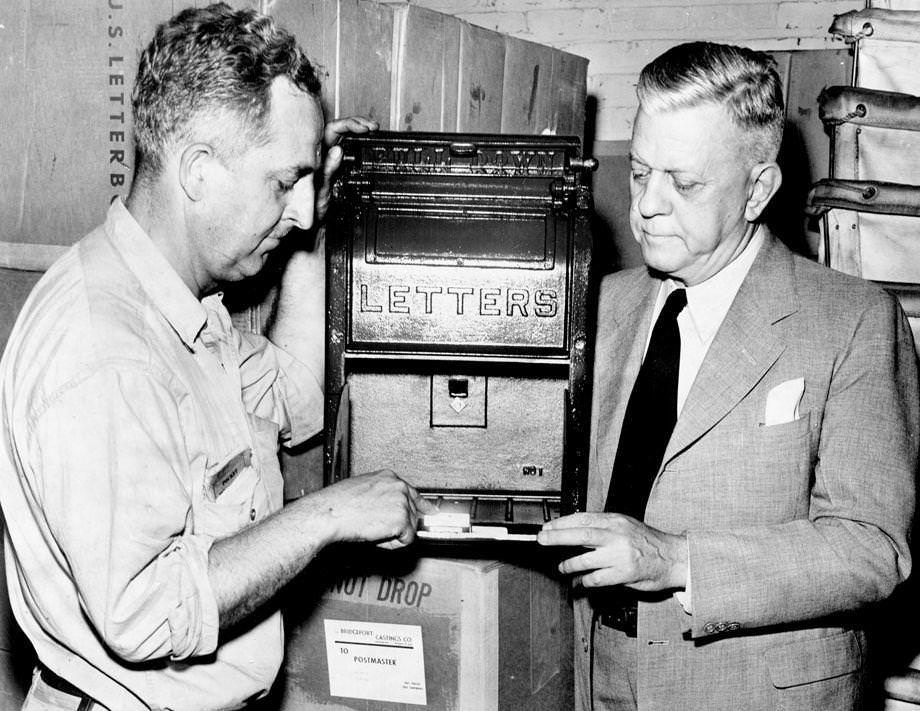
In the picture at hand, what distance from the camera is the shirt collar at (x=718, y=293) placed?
5.98 feet

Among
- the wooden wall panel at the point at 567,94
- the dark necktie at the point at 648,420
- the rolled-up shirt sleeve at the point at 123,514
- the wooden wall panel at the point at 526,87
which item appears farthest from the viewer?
the wooden wall panel at the point at 567,94

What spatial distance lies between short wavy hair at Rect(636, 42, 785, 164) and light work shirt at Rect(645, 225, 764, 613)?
206mm

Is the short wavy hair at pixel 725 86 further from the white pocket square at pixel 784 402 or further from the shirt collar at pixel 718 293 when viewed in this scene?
the white pocket square at pixel 784 402

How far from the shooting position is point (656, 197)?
5.70 feet

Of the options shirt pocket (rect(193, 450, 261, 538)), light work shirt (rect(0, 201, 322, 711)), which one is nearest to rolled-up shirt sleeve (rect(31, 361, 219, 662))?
light work shirt (rect(0, 201, 322, 711))

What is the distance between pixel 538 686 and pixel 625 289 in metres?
0.96

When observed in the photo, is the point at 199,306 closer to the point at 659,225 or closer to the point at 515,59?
the point at 659,225

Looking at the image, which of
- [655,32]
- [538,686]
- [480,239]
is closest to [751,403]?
[480,239]

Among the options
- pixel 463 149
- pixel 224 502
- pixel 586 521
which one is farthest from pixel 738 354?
pixel 224 502

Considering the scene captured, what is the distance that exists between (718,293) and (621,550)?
23.0 inches

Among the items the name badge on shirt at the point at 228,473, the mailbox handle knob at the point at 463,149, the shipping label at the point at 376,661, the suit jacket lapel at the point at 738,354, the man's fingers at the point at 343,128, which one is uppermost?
the man's fingers at the point at 343,128

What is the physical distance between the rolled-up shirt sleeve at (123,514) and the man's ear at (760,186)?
119 cm

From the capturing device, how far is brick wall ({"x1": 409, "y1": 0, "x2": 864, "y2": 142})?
384cm

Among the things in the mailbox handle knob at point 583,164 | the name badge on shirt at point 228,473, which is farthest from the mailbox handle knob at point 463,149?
the name badge on shirt at point 228,473
